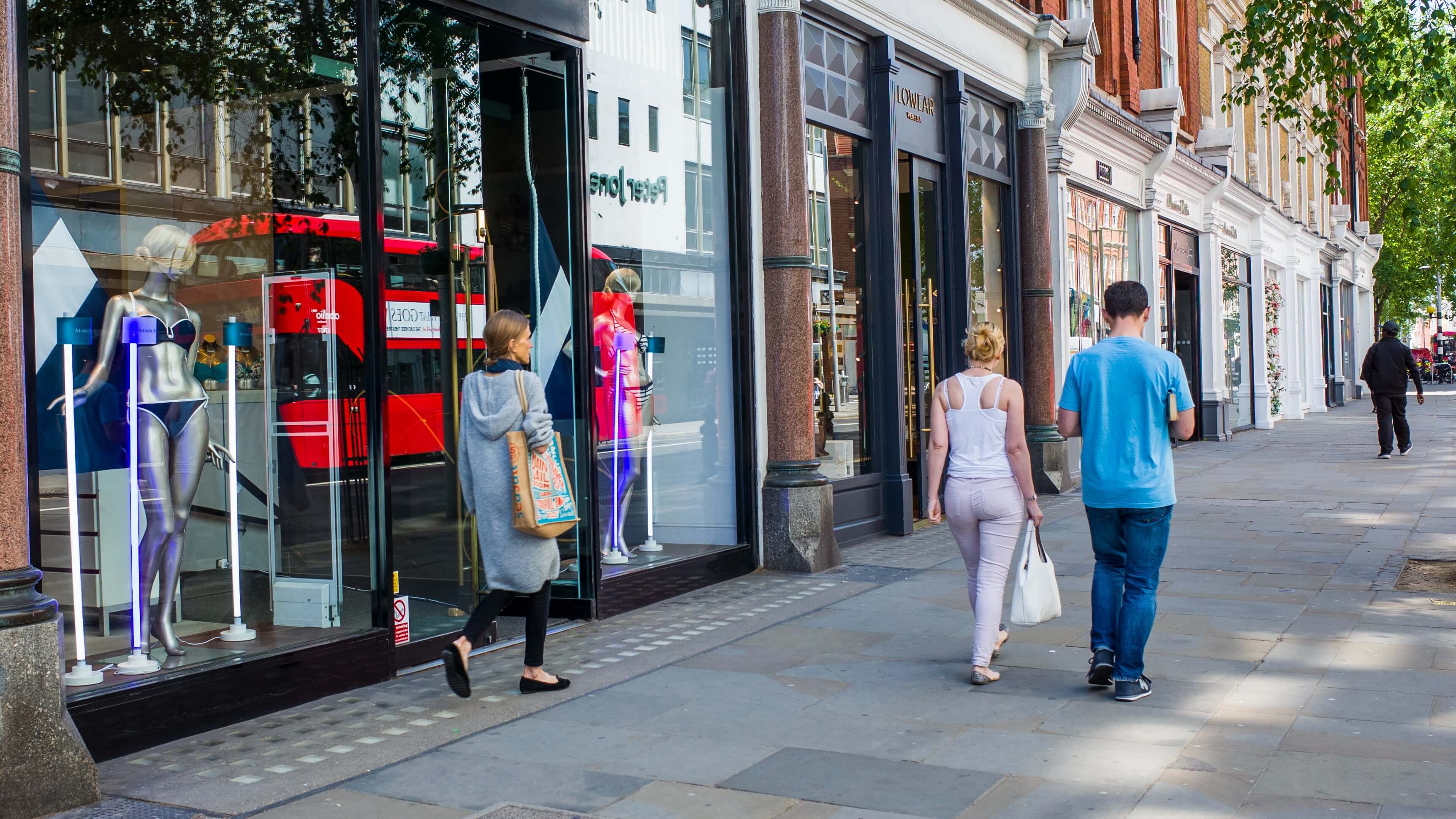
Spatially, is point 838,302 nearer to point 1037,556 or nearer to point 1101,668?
point 1037,556

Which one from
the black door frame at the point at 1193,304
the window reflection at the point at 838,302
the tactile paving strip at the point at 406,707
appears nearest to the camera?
the tactile paving strip at the point at 406,707

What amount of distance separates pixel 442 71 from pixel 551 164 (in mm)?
825

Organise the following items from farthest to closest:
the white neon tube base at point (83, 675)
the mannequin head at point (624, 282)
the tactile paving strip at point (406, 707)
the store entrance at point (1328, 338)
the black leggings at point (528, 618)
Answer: the store entrance at point (1328, 338)
the mannequin head at point (624, 282)
the black leggings at point (528, 618)
the white neon tube base at point (83, 675)
the tactile paving strip at point (406, 707)

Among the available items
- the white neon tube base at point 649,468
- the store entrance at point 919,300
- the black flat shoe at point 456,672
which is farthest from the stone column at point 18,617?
the store entrance at point 919,300

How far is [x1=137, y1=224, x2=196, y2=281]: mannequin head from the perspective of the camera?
5.66 m

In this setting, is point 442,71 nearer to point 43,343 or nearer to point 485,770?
point 43,343

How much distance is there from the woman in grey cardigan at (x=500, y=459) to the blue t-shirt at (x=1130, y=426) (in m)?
2.31

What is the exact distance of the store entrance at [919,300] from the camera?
1189 cm

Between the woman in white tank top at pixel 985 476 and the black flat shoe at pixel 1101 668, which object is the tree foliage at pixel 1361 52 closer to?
the woman in white tank top at pixel 985 476

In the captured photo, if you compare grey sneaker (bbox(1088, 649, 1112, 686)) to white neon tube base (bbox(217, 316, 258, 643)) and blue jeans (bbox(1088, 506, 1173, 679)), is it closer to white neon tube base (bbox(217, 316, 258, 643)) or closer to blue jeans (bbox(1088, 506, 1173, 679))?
blue jeans (bbox(1088, 506, 1173, 679))

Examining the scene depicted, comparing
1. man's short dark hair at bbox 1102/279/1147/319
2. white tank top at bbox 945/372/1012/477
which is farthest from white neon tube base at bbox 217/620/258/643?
man's short dark hair at bbox 1102/279/1147/319

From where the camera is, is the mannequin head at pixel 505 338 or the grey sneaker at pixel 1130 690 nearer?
the grey sneaker at pixel 1130 690

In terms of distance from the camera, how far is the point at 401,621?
6.18m

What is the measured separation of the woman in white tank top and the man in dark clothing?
1412cm
